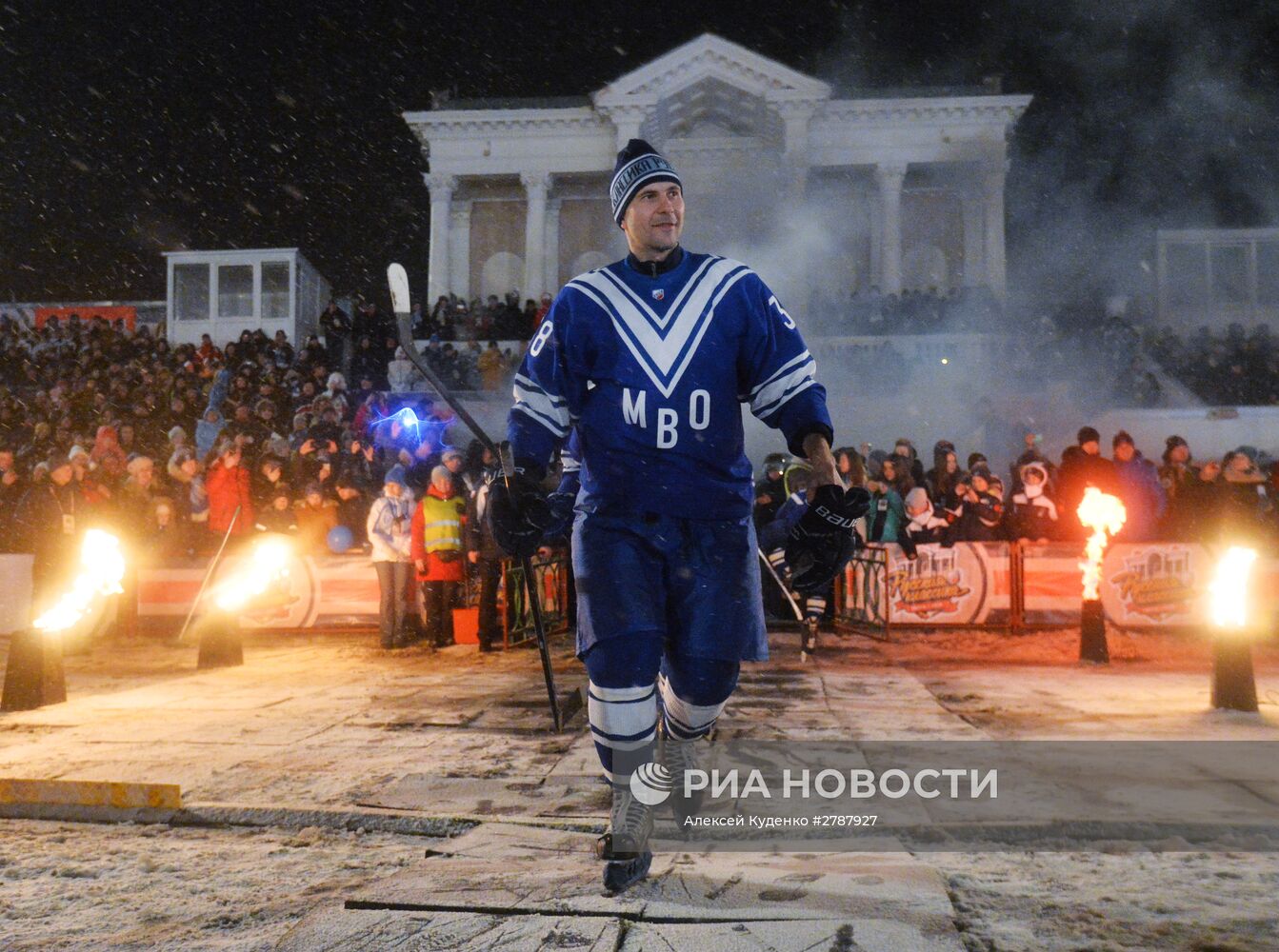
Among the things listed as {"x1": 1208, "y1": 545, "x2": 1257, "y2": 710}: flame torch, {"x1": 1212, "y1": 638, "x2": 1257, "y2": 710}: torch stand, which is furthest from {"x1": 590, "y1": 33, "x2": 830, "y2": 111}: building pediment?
{"x1": 1212, "y1": 638, "x2": 1257, "y2": 710}: torch stand

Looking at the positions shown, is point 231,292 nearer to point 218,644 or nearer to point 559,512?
point 218,644

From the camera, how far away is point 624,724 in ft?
10.6

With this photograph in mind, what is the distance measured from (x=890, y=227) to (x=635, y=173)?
25723 mm

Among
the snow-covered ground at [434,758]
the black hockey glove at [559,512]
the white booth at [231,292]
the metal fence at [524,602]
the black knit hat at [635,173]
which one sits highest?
the white booth at [231,292]

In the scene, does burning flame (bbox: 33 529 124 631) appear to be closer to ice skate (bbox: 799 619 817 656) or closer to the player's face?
ice skate (bbox: 799 619 817 656)

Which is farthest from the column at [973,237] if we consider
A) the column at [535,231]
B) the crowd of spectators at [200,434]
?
the crowd of spectators at [200,434]

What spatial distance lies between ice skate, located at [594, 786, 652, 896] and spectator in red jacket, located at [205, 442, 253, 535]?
377 inches

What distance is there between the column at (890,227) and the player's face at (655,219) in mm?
24701

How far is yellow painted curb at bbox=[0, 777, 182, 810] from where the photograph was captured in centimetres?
410

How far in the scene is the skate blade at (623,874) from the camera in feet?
9.83

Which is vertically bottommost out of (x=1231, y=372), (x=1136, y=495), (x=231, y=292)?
(x=1136, y=495)

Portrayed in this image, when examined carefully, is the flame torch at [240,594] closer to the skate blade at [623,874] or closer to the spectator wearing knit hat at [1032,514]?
the skate blade at [623,874]

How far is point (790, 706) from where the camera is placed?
6.40m

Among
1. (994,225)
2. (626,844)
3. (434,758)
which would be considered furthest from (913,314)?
(626,844)
